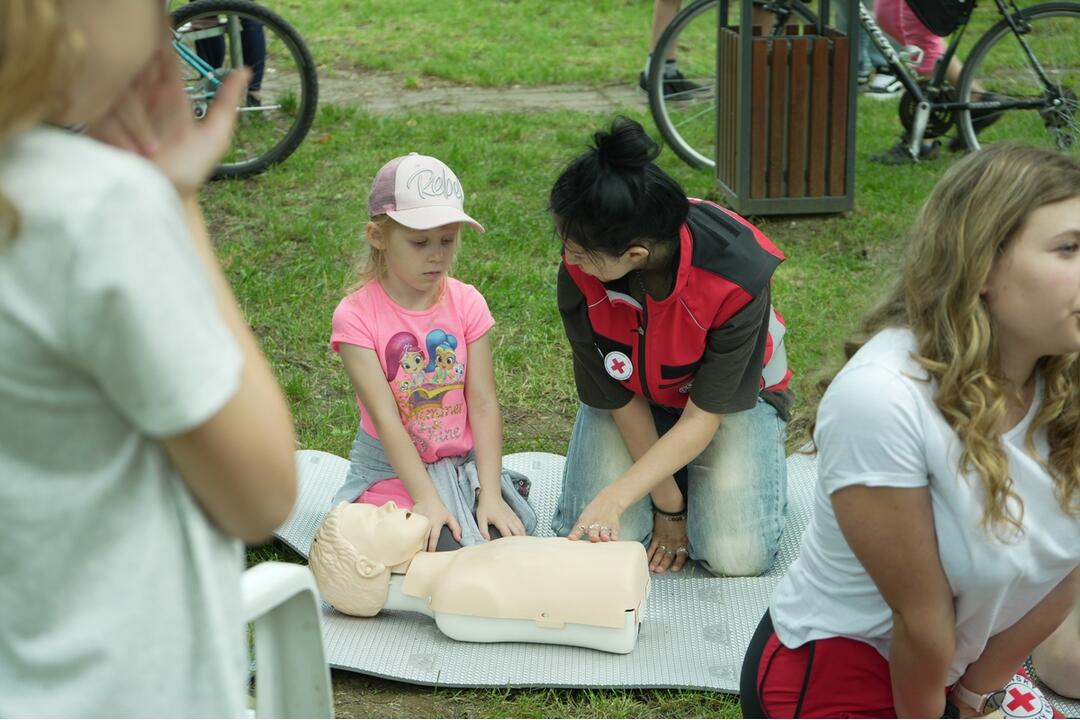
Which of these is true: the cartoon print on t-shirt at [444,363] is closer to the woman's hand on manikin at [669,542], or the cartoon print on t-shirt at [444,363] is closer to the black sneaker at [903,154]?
the woman's hand on manikin at [669,542]

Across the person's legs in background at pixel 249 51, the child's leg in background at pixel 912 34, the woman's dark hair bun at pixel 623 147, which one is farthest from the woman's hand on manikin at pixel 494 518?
the child's leg in background at pixel 912 34

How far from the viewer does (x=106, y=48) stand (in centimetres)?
91

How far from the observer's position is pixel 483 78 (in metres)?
7.69

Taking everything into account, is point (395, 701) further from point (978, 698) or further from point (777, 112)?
point (777, 112)

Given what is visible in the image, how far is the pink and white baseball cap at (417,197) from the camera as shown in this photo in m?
2.83

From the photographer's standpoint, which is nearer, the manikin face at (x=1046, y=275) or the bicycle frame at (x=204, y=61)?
the manikin face at (x=1046, y=275)

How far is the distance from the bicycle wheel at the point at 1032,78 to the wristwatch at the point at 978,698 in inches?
151

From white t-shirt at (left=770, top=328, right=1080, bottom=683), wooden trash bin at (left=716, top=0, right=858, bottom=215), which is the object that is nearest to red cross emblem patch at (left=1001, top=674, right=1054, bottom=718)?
white t-shirt at (left=770, top=328, right=1080, bottom=683)

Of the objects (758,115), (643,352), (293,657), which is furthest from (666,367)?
(758,115)

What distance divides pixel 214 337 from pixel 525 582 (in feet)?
5.91

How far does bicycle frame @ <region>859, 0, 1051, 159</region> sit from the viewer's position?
552 centimetres

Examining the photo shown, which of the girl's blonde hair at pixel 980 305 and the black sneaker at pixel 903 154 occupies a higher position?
the girl's blonde hair at pixel 980 305

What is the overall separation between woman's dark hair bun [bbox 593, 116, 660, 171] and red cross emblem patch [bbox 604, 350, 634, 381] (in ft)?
1.75

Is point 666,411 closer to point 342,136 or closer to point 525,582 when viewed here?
point 525,582
